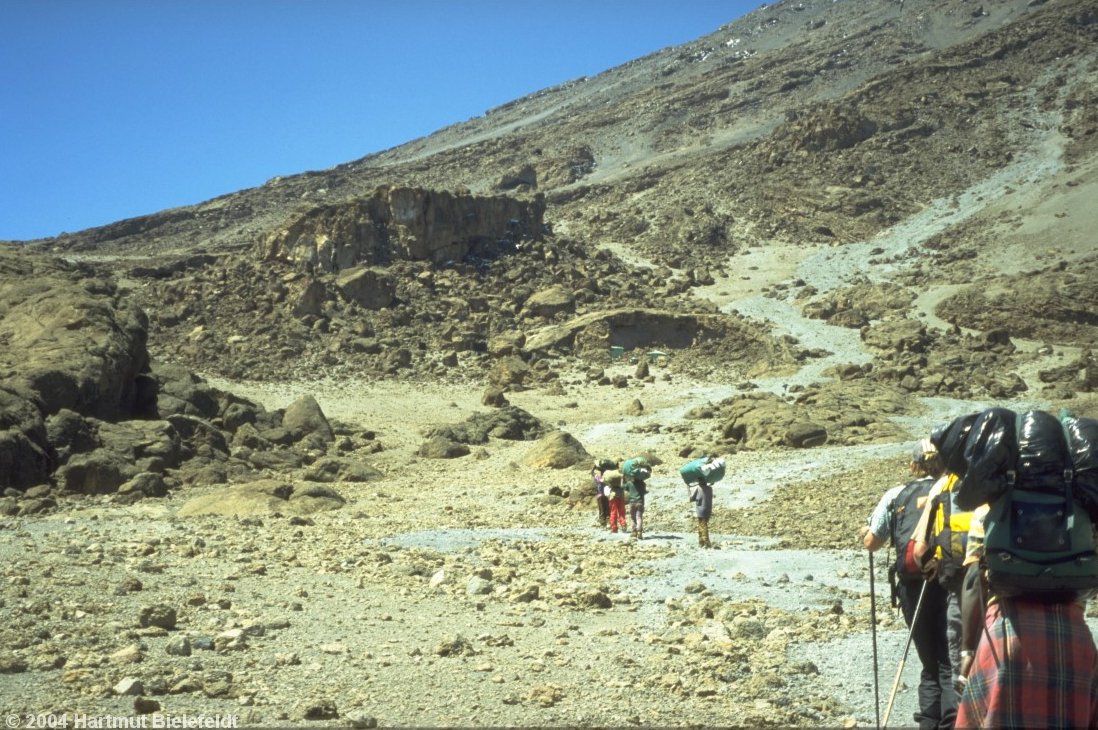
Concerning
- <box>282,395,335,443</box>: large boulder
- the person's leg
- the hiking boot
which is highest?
<box>282,395,335,443</box>: large boulder

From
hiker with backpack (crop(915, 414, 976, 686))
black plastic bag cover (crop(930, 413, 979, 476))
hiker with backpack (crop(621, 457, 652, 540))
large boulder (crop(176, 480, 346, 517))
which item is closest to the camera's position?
black plastic bag cover (crop(930, 413, 979, 476))

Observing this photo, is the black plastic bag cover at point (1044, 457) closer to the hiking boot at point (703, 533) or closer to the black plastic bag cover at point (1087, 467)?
the black plastic bag cover at point (1087, 467)

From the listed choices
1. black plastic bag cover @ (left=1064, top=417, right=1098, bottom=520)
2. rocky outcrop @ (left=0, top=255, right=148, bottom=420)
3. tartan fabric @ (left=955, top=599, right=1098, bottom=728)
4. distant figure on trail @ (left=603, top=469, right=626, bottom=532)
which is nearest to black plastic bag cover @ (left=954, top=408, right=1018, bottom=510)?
black plastic bag cover @ (left=1064, top=417, right=1098, bottom=520)

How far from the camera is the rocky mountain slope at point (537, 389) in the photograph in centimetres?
677

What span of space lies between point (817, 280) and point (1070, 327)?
15.5m

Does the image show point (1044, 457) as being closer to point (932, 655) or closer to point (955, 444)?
point (955, 444)

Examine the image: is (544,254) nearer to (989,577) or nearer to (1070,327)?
(1070,327)

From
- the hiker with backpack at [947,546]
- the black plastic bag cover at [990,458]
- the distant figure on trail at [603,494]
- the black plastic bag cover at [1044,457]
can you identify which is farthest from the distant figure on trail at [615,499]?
the black plastic bag cover at [1044,457]

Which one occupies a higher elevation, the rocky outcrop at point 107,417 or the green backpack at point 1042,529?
the rocky outcrop at point 107,417

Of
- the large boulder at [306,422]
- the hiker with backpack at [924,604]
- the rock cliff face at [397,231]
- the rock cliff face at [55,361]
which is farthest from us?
the rock cliff face at [397,231]

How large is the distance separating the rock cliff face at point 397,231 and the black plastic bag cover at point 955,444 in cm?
4228

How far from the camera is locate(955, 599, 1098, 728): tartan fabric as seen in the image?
3.53 m

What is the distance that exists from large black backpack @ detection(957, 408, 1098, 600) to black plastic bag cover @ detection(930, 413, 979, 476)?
0.13 meters

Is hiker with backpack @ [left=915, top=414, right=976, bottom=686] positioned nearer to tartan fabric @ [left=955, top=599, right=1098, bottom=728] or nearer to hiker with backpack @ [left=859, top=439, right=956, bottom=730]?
hiker with backpack @ [left=859, top=439, right=956, bottom=730]
